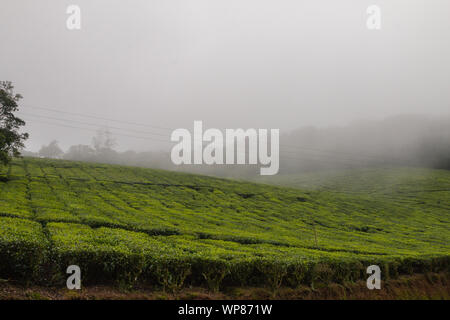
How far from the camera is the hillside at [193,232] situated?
45.0ft

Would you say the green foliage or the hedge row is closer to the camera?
the green foliage

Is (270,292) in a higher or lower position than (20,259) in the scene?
lower

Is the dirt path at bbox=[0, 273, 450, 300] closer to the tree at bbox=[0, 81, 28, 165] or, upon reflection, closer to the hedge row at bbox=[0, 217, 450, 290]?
the hedge row at bbox=[0, 217, 450, 290]

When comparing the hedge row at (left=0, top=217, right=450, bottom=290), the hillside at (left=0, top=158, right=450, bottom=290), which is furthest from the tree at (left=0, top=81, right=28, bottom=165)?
the hedge row at (left=0, top=217, right=450, bottom=290)

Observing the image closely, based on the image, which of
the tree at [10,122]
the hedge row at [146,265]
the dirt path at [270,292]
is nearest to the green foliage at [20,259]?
the hedge row at [146,265]

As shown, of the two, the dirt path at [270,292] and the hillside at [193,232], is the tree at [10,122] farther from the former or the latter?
the dirt path at [270,292]

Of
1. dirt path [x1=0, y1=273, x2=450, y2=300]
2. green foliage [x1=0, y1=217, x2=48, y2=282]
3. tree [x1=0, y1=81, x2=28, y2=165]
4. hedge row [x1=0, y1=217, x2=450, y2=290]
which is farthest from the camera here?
tree [x1=0, y1=81, x2=28, y2=165]

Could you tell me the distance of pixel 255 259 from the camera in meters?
15.6

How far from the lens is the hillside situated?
540 inches

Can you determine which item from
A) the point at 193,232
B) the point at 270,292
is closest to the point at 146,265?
the point at 270,292

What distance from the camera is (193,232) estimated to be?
26500 millimetres

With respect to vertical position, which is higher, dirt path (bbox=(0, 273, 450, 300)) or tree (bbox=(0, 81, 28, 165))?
tree (bbox=(0, 81, 28, 165))

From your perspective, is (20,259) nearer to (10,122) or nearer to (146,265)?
(146,265)

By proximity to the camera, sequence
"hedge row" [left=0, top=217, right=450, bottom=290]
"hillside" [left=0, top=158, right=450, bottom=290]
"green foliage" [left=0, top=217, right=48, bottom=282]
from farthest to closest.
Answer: "hillside" [left=0, top=158, right=450, bottom=290] < "hedge row" [left=0, top=217, right=450, bottom=290] < "green foliage" [left=0, top=217, right=48, bottom=282]
